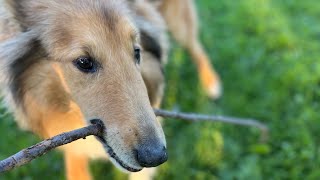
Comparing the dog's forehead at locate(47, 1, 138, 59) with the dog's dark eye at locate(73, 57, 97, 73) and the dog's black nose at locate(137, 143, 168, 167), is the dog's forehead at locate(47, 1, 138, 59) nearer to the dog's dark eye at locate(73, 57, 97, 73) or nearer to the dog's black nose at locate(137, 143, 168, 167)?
the dog's dark eye at locate(73, 57, 97, 73)

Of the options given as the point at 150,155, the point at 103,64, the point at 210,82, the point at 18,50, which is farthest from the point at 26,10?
the point at 210,82

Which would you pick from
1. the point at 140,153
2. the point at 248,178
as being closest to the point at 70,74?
the point at 140,153

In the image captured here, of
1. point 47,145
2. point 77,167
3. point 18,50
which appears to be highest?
point 18,50

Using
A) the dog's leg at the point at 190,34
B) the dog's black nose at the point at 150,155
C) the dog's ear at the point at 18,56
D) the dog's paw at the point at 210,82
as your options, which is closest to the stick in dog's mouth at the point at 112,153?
the dog's black nose at the point at 150,155

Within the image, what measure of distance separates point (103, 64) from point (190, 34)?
2.26 metres

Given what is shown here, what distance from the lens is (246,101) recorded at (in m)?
4.10

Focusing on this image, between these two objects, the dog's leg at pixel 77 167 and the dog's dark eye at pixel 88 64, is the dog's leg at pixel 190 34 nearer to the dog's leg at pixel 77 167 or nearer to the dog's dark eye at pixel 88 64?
the dog's leg at pixel 77 167

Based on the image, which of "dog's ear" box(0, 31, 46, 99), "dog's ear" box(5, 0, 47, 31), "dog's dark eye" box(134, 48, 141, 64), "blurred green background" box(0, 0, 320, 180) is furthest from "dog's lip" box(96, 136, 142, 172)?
"blurred green background" box(0, 0, 320, 180)

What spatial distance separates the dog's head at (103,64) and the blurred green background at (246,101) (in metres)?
1.04

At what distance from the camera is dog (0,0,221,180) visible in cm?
216

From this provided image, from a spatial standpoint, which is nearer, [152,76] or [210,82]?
[152,76]

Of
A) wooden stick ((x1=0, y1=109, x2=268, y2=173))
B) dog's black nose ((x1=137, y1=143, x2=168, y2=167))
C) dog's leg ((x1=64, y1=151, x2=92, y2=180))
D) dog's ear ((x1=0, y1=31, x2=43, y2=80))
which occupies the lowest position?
dog's leg ((x1=64, y1=151, x2=92, y2=180))

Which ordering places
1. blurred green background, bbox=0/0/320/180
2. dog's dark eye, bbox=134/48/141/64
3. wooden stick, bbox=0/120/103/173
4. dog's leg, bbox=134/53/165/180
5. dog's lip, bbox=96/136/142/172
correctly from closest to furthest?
wooden stick, bbox=0/120/103/173 → dog's lip, bbox=96/136/142/172 → dog's dark eye, bbox=134/48/141/64 → dog's leg, bbox=134/53/165/180 → blurred green background, bbox=0/0/320/180

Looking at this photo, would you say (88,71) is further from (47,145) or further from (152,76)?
(152,76)
